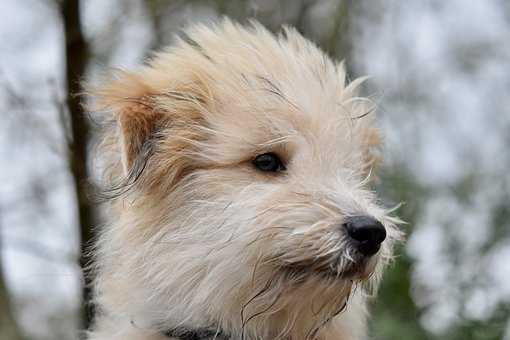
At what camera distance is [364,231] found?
357 cm

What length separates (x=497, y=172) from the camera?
24.3 ft

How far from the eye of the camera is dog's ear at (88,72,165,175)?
12.9ft

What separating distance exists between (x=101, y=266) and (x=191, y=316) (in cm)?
65

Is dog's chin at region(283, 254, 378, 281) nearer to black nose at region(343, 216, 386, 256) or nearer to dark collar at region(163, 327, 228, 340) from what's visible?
black nose at region(343, 216, 386, 256)

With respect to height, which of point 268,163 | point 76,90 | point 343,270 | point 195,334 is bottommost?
point 76,90

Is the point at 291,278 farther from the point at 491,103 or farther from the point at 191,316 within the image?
the point at 491,103

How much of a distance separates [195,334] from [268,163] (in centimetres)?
86

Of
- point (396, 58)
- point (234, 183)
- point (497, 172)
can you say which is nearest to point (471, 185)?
point (497, 172)

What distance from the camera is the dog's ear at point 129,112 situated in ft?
12.9

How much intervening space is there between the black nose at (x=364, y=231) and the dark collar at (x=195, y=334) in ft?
2.70

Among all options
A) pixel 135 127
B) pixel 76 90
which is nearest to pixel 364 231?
pixel 135 127

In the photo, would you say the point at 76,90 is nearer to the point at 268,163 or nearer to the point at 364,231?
the point at 268,163

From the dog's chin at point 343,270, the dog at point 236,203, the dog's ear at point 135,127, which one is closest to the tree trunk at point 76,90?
the dog at point 236,203

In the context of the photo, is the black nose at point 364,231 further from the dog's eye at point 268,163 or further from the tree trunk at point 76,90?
the tree trunk at point 76,90
